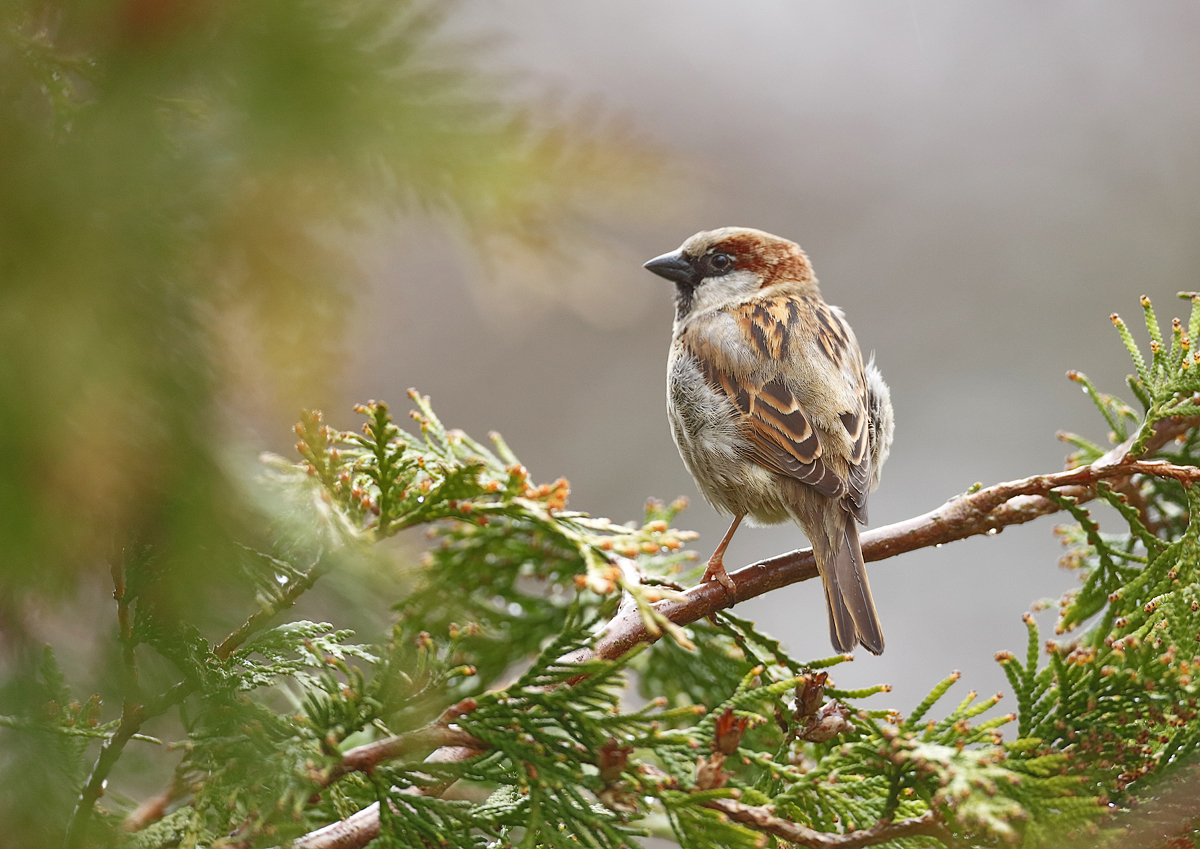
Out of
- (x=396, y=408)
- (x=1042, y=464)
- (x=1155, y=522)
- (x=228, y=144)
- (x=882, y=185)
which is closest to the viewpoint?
(x=228, y=144)

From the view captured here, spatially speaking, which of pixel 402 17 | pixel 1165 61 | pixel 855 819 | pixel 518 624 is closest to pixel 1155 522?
pixel 855 819

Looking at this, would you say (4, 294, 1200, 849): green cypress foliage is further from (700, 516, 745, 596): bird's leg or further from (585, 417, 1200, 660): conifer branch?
(700, 516, 745, 596): bird's leg

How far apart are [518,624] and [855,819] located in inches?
41.6

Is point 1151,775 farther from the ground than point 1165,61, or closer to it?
closer to it

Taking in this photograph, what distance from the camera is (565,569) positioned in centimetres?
221

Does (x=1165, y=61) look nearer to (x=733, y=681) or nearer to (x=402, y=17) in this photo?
(x=733, y=681)

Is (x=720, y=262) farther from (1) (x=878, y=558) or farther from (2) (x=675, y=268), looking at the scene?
(1) (x=878, y=558)

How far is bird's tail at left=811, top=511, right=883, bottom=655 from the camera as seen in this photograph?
213cm

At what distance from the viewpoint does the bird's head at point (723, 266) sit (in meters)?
3.41

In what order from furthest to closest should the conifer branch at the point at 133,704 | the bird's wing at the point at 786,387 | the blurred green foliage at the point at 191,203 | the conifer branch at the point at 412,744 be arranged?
the bird's wing at the point at 786,387, the conifer branch at the point at 412,744, the conifer branch at the point at 133,704, the blurred green foliage at the point at 191,203

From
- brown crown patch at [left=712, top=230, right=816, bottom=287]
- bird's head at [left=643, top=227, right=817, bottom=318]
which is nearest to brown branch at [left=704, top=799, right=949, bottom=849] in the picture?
bird's head at [left=643, top=227, right=817, bottom=318]

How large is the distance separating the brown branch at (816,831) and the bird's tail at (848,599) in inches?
30.6

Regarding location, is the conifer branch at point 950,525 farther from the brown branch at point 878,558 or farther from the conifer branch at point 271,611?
the conifer branch at point 271,611

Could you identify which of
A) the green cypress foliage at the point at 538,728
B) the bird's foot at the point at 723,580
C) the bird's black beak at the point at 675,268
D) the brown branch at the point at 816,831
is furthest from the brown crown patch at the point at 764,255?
the brown branch at the point at 816,831
